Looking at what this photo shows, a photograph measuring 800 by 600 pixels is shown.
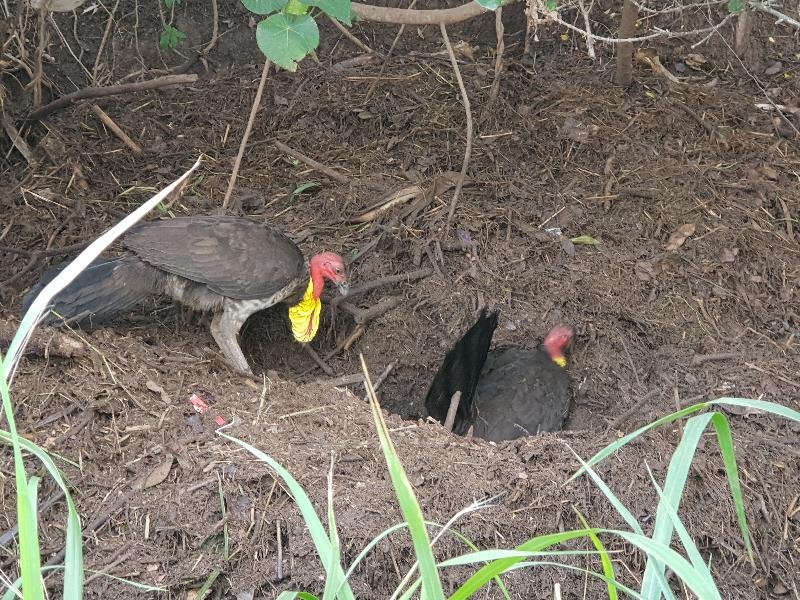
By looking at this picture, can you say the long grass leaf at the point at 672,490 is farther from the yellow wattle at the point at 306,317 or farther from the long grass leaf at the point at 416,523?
the yellow wattle at the point at 306,317

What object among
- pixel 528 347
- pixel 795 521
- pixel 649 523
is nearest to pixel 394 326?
pixel 528 347

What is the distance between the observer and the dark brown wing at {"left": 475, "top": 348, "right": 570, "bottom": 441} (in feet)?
15.2

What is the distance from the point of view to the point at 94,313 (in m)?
4.18

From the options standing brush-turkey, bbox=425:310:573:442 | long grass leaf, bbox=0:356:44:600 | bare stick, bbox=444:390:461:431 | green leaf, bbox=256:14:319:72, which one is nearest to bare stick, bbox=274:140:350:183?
standing brush-turkey, bbox=425:310:573:442

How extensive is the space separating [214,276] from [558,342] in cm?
182

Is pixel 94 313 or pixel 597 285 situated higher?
pixel 94 313

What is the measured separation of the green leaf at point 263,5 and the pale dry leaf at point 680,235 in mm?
2649

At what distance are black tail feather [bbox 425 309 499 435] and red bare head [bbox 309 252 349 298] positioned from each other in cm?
69

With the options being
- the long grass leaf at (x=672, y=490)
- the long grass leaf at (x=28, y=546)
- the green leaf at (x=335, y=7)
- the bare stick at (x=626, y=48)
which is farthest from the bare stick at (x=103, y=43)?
the long grass leaf at (x=672, y=490)

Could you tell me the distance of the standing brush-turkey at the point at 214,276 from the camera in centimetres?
425

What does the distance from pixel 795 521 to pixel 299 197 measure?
10.5 feet

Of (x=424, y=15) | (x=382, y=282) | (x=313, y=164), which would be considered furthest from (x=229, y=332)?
(x=424, y=15)

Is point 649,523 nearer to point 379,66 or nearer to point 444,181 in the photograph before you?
point 444,181

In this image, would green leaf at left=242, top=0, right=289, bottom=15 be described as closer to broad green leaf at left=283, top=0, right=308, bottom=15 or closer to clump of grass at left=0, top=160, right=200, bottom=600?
broad green leaf at left=283, top=0, right=308, bottom=15
